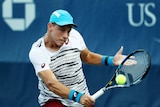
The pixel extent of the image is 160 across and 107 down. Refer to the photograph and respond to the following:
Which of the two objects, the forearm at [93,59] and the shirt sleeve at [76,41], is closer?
the shirt sleeve at [76,41]

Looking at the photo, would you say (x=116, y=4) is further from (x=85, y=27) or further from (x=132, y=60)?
(x=132, y=60)

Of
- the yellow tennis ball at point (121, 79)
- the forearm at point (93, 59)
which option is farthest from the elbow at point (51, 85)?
the forearm at point (93, 59)

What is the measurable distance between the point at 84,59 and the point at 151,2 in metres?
1.45

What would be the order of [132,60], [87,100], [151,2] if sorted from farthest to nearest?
[151,2] < [132,60] < [87,100]

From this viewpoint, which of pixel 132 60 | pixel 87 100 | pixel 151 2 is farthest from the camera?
pixel 151 2

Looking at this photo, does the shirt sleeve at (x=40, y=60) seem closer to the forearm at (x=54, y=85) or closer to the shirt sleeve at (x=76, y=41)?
the forearm at (x=54, y=85)

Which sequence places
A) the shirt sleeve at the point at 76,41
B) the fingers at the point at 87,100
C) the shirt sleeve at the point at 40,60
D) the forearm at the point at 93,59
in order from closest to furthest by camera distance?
1. the fingers at the point at 87,100
2. the shirt sleeve at the point at 40,60
3. the shirt sleeve at the point at 76,41
4. the forearm at the point at 93,59

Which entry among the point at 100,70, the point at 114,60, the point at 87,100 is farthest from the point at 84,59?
the point at 100,70

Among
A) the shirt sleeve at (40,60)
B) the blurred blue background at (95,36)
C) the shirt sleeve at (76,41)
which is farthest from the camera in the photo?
the blurred blue background at (95,36)

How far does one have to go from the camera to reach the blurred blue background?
6930mm

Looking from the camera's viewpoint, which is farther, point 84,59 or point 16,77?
point 16,77

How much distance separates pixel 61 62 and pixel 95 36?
1630 millimetres

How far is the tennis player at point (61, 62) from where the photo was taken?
16.9ft

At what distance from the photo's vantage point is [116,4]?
6.93 m
